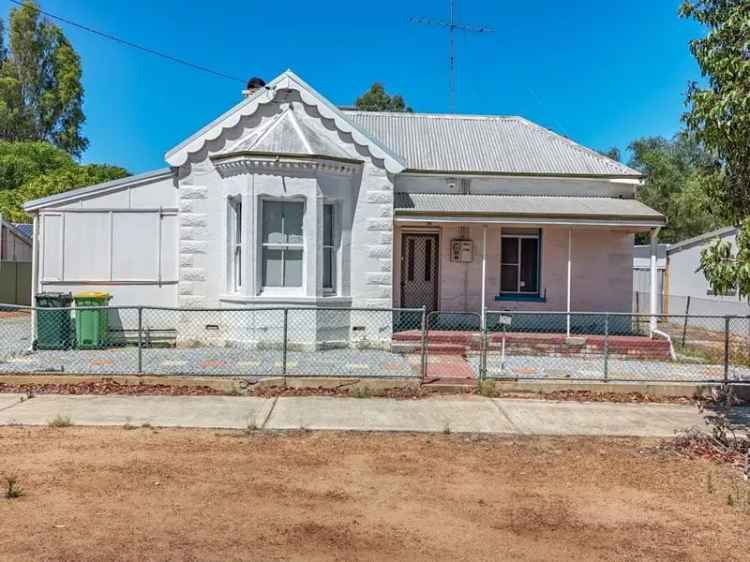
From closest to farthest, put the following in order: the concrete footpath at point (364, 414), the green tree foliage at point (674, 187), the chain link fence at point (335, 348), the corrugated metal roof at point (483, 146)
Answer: the concrete footpath at point (364, 414) < the chain link fence at point (335, 348) < the corrugated metal roof at point (483, 146) < the green tree foliage at point (674, 187)

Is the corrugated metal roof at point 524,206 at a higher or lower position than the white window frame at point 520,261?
higher

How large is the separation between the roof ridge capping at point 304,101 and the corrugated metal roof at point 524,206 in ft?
3.98

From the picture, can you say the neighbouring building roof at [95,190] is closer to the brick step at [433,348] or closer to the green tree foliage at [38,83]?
the brick step at [433,348]

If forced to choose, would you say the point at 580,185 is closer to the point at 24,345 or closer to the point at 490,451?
the point at 490,451

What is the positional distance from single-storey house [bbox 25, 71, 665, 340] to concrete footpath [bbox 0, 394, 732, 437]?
A: 3779 millimetres

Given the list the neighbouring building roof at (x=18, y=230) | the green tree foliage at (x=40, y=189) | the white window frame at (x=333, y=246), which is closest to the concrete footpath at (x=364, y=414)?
the white window frame at (x=333, y=246)

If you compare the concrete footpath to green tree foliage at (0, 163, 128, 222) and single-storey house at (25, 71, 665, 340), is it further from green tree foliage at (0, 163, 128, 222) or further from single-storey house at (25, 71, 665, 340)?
green tree foliage at (0, 163, 128, 222)

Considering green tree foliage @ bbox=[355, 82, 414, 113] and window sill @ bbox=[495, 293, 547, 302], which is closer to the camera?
window sill @ bbox=[495, 293, 547, 302]

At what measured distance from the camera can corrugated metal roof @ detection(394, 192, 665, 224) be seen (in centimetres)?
1359

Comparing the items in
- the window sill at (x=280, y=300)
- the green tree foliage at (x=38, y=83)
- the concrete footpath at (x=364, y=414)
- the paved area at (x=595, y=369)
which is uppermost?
the green tree foliage at (x=38, y=83)

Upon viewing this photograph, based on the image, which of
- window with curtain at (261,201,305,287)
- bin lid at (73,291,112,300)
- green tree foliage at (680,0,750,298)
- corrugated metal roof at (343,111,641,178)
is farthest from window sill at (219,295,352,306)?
green tree foliage at (680,0,750,298)

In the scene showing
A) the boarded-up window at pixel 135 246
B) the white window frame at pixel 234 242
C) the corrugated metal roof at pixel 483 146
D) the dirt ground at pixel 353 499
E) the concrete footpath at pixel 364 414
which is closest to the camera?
the dirt ground at pixel 353 499

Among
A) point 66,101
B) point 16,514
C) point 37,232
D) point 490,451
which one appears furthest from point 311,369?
point 66,101

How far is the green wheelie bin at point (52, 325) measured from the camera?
1262cm
